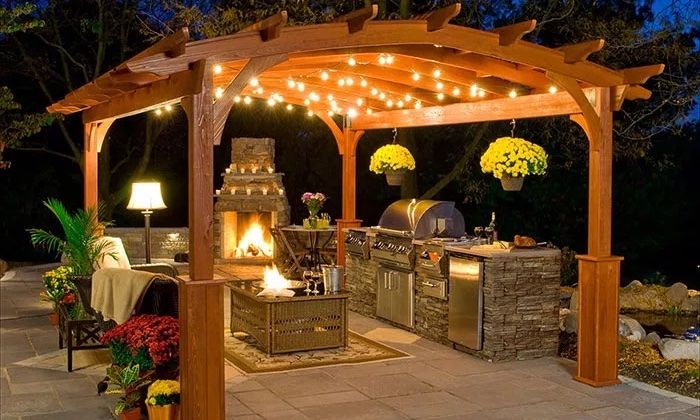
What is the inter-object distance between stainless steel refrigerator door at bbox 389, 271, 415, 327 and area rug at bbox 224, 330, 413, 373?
62 cm

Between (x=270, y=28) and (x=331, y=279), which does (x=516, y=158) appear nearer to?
(x=331, y=279)

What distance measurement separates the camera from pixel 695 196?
18.1 metres

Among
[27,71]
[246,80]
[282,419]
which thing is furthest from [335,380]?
[27,71]

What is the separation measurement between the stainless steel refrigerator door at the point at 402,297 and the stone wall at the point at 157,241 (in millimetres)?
6941

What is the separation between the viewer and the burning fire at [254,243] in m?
14.3

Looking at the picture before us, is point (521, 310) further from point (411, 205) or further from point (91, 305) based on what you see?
point (91, 305)

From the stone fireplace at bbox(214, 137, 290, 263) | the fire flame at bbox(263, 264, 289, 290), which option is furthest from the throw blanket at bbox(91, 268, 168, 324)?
the stone fireplace at bbox(214, 137, 290, 263)

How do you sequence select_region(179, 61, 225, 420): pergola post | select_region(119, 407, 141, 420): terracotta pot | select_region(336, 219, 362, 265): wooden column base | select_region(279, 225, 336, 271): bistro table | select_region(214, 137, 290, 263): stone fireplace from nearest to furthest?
select_region(179, 61, 225, 420): pergola post → select_region(119, 407, 141, 420): terracotta pot → select_region(336, 219, 362, 265): wooden column base → select_region(279, 225, 336, 271): bistro table → select_region(214, 137, 290, 263): stone fireplace

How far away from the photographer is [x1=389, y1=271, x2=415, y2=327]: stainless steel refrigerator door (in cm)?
812

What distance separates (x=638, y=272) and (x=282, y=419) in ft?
44.0

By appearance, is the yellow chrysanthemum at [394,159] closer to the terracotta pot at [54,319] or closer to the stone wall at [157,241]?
the terracotta pot at [54,319]

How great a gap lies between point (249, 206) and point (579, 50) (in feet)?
29.3

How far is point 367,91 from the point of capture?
8703mm

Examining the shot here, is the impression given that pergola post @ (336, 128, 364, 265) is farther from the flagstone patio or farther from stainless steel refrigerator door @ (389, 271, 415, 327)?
the flagstone patio
